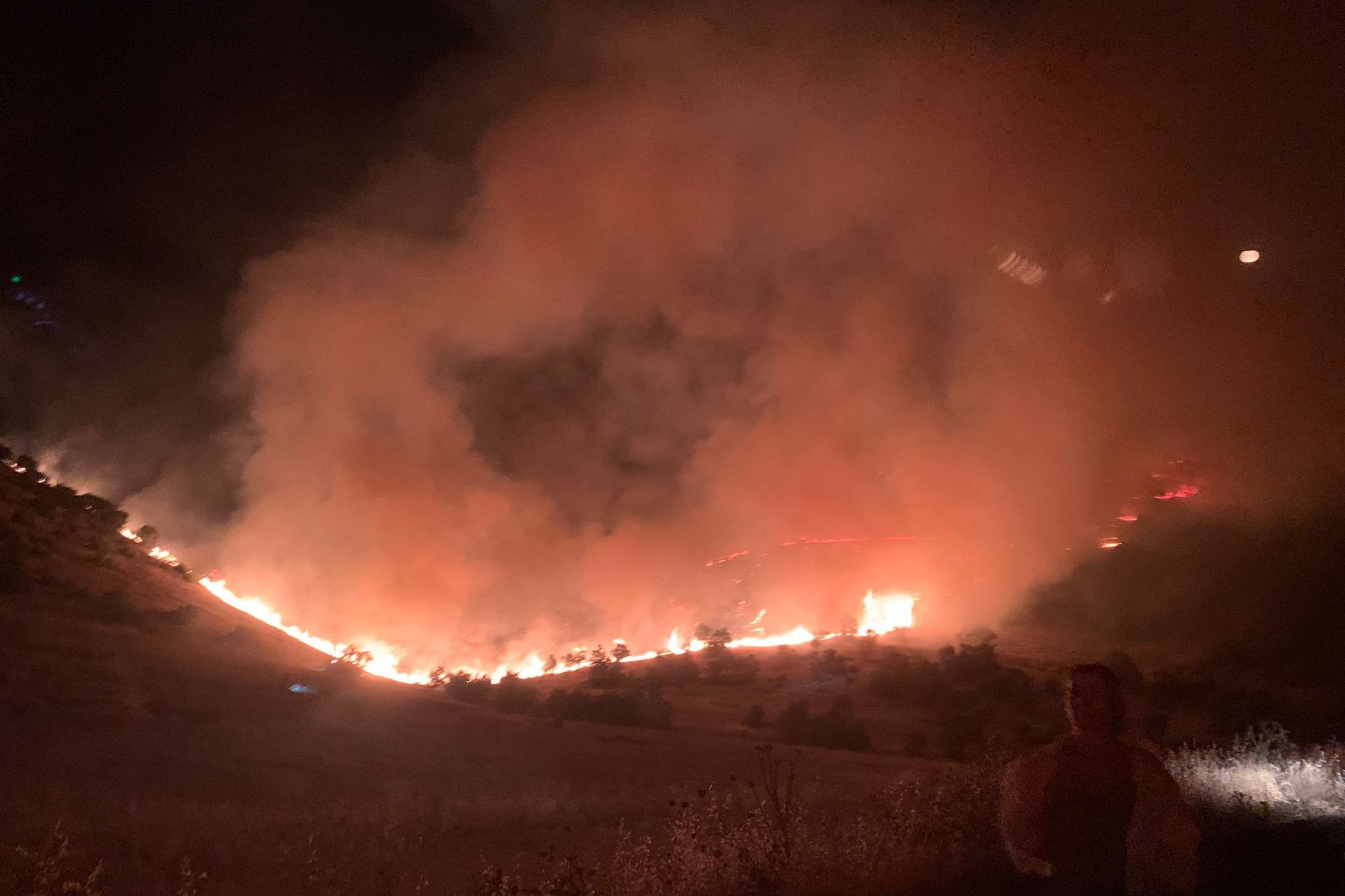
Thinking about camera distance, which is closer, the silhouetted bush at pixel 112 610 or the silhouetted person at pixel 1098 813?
the silhouetted person at pixel 1098 813

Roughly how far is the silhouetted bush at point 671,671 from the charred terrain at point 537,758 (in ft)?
0.49

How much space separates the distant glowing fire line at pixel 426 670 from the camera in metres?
20.2

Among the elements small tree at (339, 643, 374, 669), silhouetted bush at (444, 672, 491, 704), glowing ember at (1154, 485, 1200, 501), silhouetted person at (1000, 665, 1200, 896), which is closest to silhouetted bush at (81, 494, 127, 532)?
small tree at (339, 643, 374, 669)

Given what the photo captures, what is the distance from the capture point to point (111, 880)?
5.40 m

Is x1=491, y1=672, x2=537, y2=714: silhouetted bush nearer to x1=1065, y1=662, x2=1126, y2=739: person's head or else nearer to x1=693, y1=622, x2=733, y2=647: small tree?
x1=693, y1=622, x2=733, y2=647: small tree

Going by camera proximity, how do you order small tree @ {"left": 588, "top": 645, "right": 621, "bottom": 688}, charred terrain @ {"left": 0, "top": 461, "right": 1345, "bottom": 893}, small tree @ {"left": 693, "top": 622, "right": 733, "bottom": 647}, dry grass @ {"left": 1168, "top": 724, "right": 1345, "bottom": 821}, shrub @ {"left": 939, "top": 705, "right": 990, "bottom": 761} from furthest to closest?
small tree @ {"left": 693, "top": 622, "right": 733, "bottom": 647} < small tree @ {"left": 588, "top": 645, "right": 621, "bottom": 688} < shrub @ {"left": 939, "top": 705, "right": 990, "bottom": 761} < dry grass @ {"left": 1168, "top": 724, "right": 1345, "bottom": 821} < charred terrain @ {"left": 0, "top": 461, "right": 1345, "bottom": 893}

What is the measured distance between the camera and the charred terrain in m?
5.58

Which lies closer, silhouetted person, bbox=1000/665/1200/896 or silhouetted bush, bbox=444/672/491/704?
silhouetted person, bbox=1000/665/1200/896

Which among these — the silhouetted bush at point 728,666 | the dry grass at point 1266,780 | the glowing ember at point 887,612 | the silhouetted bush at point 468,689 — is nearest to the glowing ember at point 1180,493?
the glowing ember at point 887,612

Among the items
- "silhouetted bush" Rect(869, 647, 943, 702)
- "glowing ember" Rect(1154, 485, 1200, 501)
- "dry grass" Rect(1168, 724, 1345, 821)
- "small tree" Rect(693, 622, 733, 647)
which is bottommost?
"dry grass" Rect(1168, 724, 1345, 821)

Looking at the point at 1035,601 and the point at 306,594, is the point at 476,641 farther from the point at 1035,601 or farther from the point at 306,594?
the point at 1035,601

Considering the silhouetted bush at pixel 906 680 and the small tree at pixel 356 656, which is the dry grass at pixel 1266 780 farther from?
the small tree at pixel 356 656

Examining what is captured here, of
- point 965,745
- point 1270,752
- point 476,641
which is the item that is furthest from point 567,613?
point 1270,752

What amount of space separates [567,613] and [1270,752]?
2125 cm
